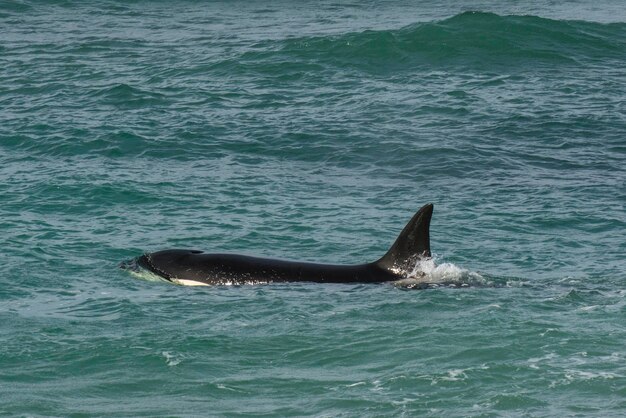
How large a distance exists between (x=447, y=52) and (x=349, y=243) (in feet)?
72.0

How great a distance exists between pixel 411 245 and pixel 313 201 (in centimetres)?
757

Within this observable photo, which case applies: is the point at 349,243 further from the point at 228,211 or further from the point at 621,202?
the point at 621,202

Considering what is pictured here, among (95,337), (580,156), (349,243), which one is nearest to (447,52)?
(580,156)

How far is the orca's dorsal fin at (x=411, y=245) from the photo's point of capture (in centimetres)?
2455

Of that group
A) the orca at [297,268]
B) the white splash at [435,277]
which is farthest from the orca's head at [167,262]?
the white splash at [435,277]

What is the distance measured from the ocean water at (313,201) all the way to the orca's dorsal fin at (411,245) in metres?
0.85

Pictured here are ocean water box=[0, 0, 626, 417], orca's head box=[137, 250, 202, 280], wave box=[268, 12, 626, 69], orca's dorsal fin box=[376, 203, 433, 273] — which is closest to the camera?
ocean water box=[0, 0, 626, 417]

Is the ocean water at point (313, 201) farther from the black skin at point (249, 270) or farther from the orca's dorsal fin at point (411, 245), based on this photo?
the orca's dorsal fin at point (411, 245)

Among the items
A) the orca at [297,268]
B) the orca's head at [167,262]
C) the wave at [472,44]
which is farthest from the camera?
the wave at [472,44]

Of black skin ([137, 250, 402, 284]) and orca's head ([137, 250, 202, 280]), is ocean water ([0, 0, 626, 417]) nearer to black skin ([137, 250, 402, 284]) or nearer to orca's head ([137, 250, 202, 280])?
black skin ([137, 250, 402, 284])

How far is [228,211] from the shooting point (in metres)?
31.2

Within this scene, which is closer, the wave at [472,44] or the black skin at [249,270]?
the black skin at [249,270]

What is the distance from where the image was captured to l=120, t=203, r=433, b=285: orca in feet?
80.9

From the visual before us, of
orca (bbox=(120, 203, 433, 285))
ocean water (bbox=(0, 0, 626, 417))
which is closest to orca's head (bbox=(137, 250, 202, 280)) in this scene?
orca (bbox=(120, 203, 433, 285))
